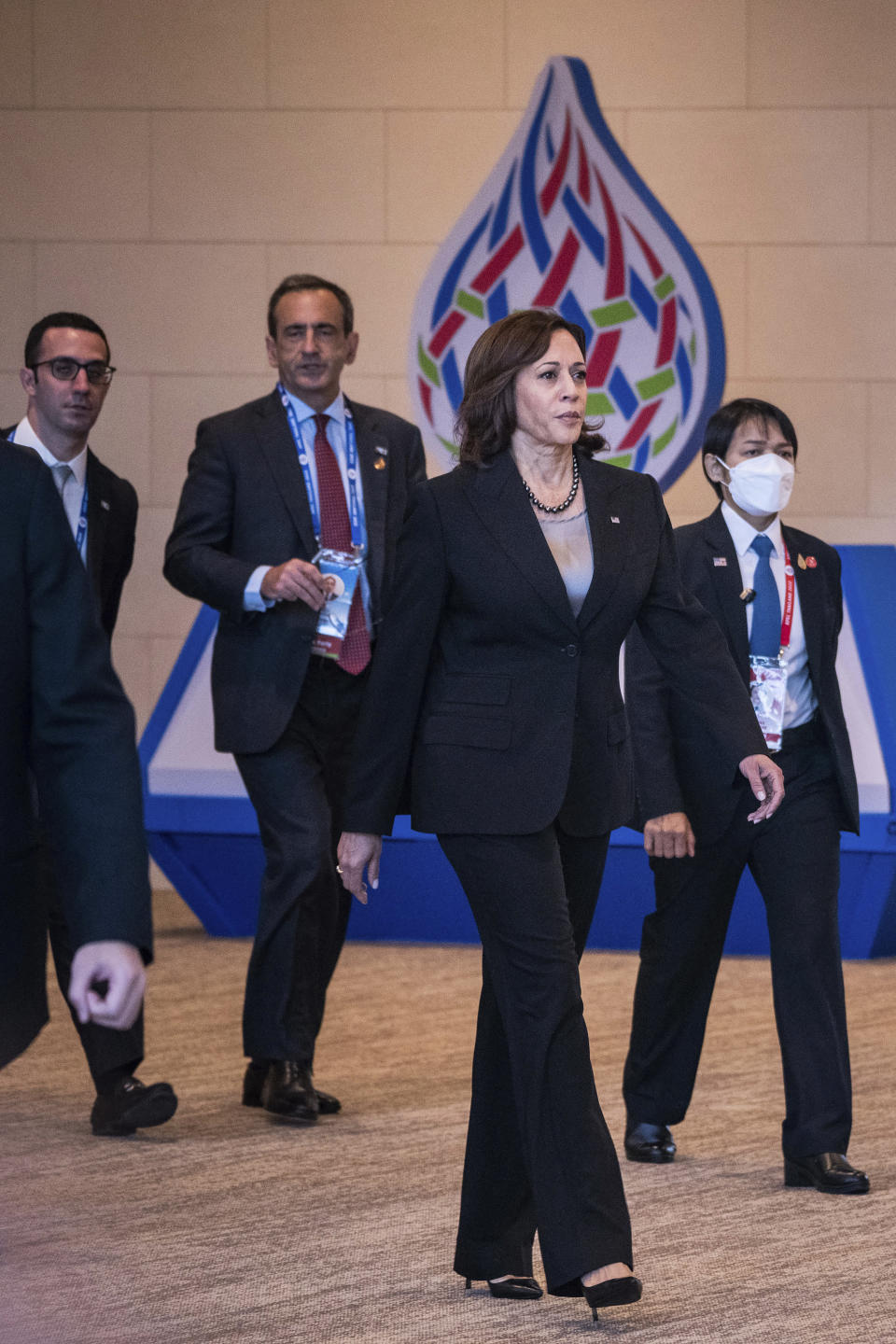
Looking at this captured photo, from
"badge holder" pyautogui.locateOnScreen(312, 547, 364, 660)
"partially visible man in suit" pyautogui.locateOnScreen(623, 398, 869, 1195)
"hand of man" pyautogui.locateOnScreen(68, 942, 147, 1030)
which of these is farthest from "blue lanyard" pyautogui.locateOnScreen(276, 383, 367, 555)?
"hand of man" pyautogui.locateOnScreen(68, 942, 147, 1030)

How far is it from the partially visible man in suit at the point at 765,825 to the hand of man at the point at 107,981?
1.82 m

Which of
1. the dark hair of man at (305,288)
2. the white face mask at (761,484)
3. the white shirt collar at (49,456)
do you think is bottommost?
the white face mask at (761,484)

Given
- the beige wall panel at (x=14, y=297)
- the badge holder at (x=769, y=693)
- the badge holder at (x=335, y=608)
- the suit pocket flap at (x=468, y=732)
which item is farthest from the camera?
the beige wall panel at (x=14, y=297)

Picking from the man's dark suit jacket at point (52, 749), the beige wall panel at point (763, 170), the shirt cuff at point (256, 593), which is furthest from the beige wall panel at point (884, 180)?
the man's dark suit jacket at point (52, 749)

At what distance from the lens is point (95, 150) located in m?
7.36

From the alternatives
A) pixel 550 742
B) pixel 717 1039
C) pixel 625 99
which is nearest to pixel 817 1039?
pixel 550 742

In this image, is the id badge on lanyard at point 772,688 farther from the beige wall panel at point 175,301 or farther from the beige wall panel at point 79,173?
the beige wall panel at point 79,173

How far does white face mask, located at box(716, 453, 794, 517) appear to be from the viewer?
11.5 ft

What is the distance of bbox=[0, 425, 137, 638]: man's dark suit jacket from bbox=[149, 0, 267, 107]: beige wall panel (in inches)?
147

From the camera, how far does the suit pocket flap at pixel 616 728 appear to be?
270 centimetres

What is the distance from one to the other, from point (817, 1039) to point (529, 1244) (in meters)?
0.81

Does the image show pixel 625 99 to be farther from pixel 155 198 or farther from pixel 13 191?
pixel 13 191

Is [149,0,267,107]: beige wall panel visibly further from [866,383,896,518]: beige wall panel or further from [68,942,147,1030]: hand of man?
[68,942,147,1030]: hand of man

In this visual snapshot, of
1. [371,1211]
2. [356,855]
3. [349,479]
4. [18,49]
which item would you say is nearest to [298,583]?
[349,479]
